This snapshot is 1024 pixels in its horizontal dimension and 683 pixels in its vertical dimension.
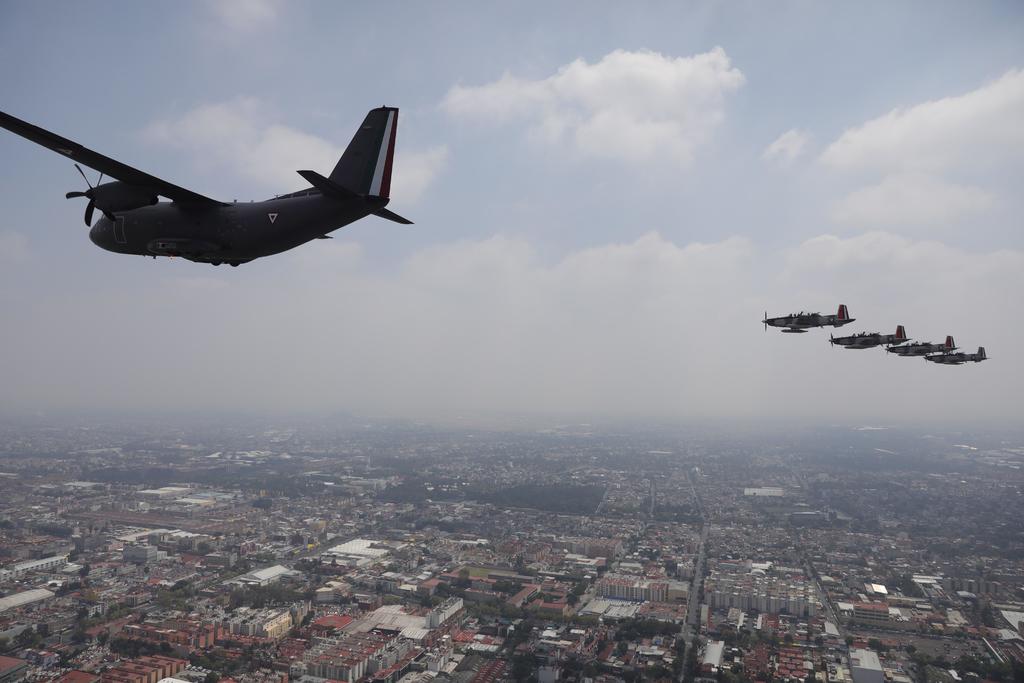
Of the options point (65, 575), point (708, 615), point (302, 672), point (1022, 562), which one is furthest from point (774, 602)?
point (65, 575)

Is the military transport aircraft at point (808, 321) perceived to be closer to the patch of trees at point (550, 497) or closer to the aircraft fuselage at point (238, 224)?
the aircraft fuselage at point (238, 224)

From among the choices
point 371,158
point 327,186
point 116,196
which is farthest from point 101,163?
point 371,158

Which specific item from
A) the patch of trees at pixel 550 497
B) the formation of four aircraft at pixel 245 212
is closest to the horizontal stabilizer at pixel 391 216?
the formation of four aircraft at pixel 245 212

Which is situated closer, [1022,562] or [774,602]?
[774,602]

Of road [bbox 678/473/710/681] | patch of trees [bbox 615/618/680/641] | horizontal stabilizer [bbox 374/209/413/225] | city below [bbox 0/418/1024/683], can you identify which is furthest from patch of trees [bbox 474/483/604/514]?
horizontal stabilizer [bbox 374/209/413/225]

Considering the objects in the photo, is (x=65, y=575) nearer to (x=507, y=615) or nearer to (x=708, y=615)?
(x=507, y=615)

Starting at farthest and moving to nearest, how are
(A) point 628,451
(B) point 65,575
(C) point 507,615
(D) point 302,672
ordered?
(A) point 628,451 < (B) point 65,575 < (C) point 507,615 < (D) point 302,672

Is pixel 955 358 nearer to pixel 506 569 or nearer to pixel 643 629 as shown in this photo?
pixel 643 629

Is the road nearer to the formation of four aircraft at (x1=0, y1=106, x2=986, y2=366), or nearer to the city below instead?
the city below
